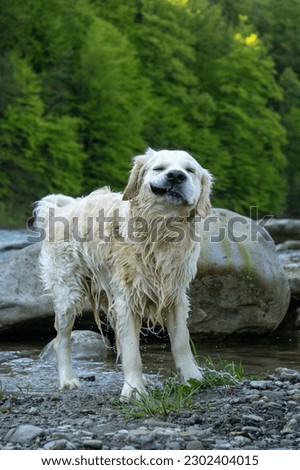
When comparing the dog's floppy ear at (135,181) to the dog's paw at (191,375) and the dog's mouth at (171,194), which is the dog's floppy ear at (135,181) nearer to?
the dog's mouth at (171,194)

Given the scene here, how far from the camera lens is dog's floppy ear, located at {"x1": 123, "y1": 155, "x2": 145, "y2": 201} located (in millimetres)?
A: 7168

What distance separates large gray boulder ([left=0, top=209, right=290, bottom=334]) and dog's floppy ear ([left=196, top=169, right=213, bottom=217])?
3.38m

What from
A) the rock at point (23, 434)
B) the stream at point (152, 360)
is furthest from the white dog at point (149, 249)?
the rock at point (23, 434)

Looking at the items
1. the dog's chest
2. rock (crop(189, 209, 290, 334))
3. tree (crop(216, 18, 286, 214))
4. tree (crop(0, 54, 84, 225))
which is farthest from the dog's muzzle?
tree (crop(216, 18, 286, 214))

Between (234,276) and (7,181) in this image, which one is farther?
(7,181)

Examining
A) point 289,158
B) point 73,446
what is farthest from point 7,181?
point 73,446

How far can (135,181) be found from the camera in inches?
282

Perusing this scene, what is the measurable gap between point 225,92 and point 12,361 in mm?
40407

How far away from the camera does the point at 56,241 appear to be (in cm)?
816

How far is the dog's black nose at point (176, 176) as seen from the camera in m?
6.72

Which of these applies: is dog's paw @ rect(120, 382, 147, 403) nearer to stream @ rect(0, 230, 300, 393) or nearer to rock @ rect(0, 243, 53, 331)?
stream @ rect(0, 230, 300, 393)

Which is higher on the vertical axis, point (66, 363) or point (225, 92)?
point (225, 92)
